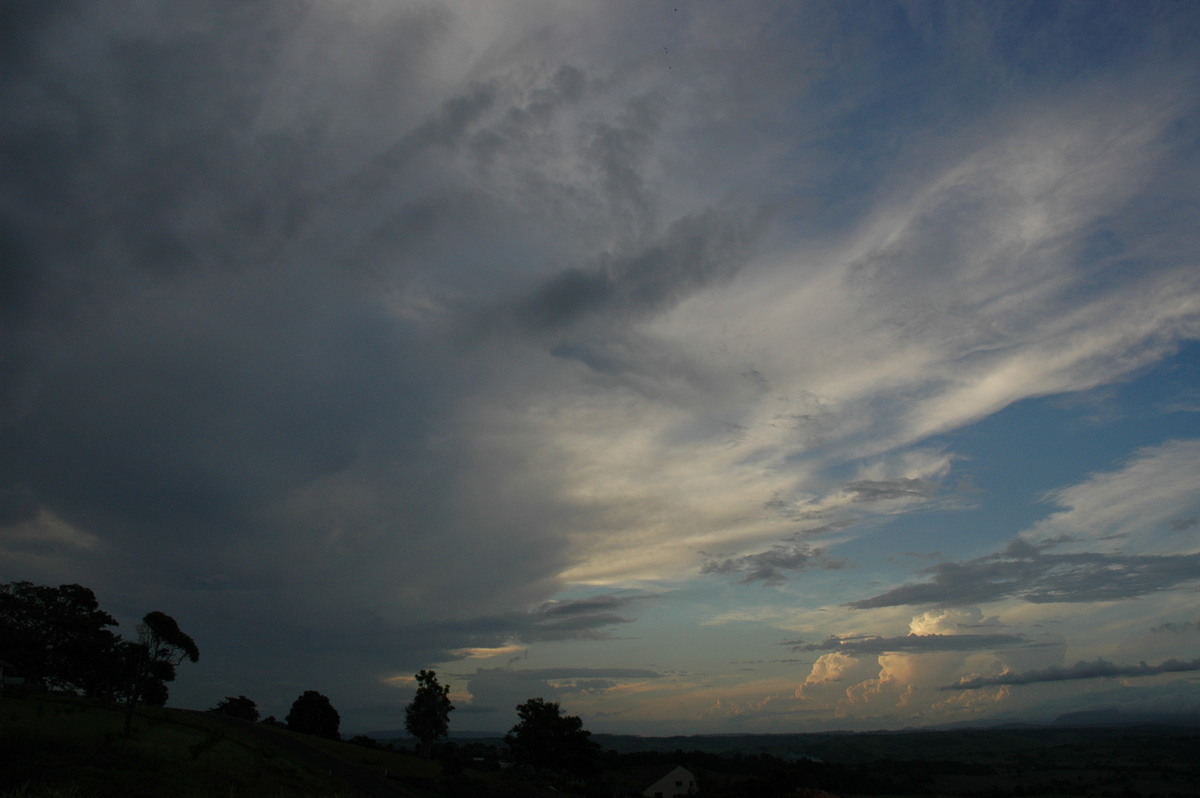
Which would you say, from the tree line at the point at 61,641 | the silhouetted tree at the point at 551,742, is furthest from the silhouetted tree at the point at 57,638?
the silhouetted tree at the point at 551,742

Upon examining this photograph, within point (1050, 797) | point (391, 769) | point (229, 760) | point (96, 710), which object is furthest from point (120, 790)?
point (1050, 797)

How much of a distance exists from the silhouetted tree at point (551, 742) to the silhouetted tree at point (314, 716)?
3941 centimetres

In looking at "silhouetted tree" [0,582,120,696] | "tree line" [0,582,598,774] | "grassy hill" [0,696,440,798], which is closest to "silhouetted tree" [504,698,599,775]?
"tree line" [0,582,598,774]

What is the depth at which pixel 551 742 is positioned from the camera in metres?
95.8

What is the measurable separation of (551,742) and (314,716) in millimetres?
47778

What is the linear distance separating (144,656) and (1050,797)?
153092 mm

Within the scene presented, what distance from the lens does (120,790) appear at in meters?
33.8

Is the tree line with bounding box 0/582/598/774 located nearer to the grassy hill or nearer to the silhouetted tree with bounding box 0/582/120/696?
the silhouetted tree with bounding box 0/582/120/696

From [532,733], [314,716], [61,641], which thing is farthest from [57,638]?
[532,733]

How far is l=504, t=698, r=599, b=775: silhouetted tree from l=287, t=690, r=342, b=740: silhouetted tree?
129 feet

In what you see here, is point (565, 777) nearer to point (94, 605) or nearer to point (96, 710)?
point (96, 710)

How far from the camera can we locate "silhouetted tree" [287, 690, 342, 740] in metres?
115

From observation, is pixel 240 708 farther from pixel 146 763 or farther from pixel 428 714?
pixel 146 763

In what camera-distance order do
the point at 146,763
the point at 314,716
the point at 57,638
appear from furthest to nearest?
the point at 314,716 → the point at 57,638 → the point at 146,763
